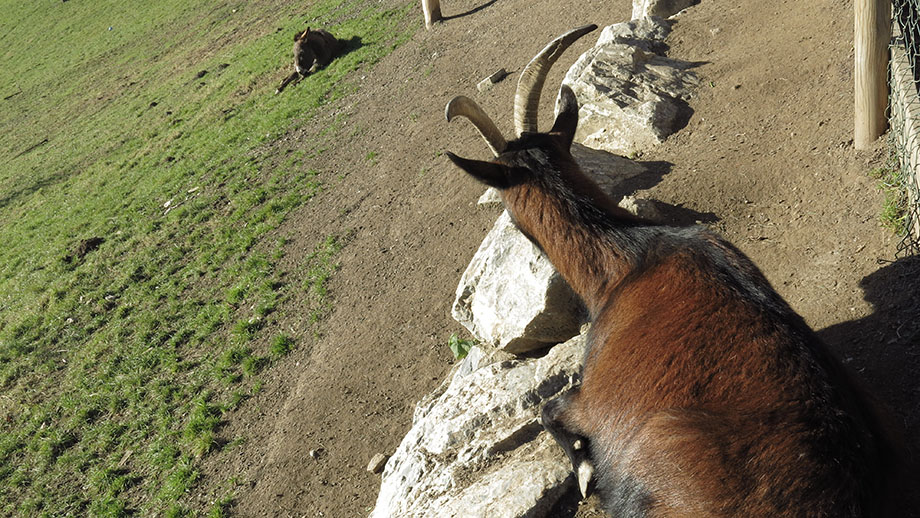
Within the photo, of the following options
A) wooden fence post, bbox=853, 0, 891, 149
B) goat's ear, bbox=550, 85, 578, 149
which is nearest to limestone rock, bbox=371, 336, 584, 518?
goat's ear, bbox=550, 85, 578, 149

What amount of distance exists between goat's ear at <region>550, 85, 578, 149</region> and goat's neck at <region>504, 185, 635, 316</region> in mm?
572

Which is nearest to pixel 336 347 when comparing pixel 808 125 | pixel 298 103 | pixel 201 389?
pixel 201 389

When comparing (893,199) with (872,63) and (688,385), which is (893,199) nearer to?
(872,63)

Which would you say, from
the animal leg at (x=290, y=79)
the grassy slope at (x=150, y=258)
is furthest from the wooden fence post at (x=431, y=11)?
the animal leg at (x=290, y=79)

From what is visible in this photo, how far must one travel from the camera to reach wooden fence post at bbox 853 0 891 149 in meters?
5.01

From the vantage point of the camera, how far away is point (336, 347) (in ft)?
25.6

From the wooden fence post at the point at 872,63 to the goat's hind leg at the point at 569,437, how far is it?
10.7ft

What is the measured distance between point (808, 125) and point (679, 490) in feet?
14.8

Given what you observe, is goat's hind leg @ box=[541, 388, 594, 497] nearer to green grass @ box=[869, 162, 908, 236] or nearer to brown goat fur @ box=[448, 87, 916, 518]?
brown goat fur @ box=[448, 87, 916, 518]

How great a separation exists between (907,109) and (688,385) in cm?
274

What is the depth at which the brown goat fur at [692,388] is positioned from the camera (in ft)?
9.30

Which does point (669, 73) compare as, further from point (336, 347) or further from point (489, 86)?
point (336, 347)

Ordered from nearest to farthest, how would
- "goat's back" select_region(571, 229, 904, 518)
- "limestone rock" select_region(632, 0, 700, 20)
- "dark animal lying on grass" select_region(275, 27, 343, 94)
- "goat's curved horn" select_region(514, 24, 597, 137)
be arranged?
"goat's back" select_region(571, 229, 904, 518) < "goat's curved horn" select_region(514, 24, 597, 137) < "limestone rock" select_region(632, 0, 700, 20) < "dark animal lying on grass" select_region(275, 27, 343, 94)

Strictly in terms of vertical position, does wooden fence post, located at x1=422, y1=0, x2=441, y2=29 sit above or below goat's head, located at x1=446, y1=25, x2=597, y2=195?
above
